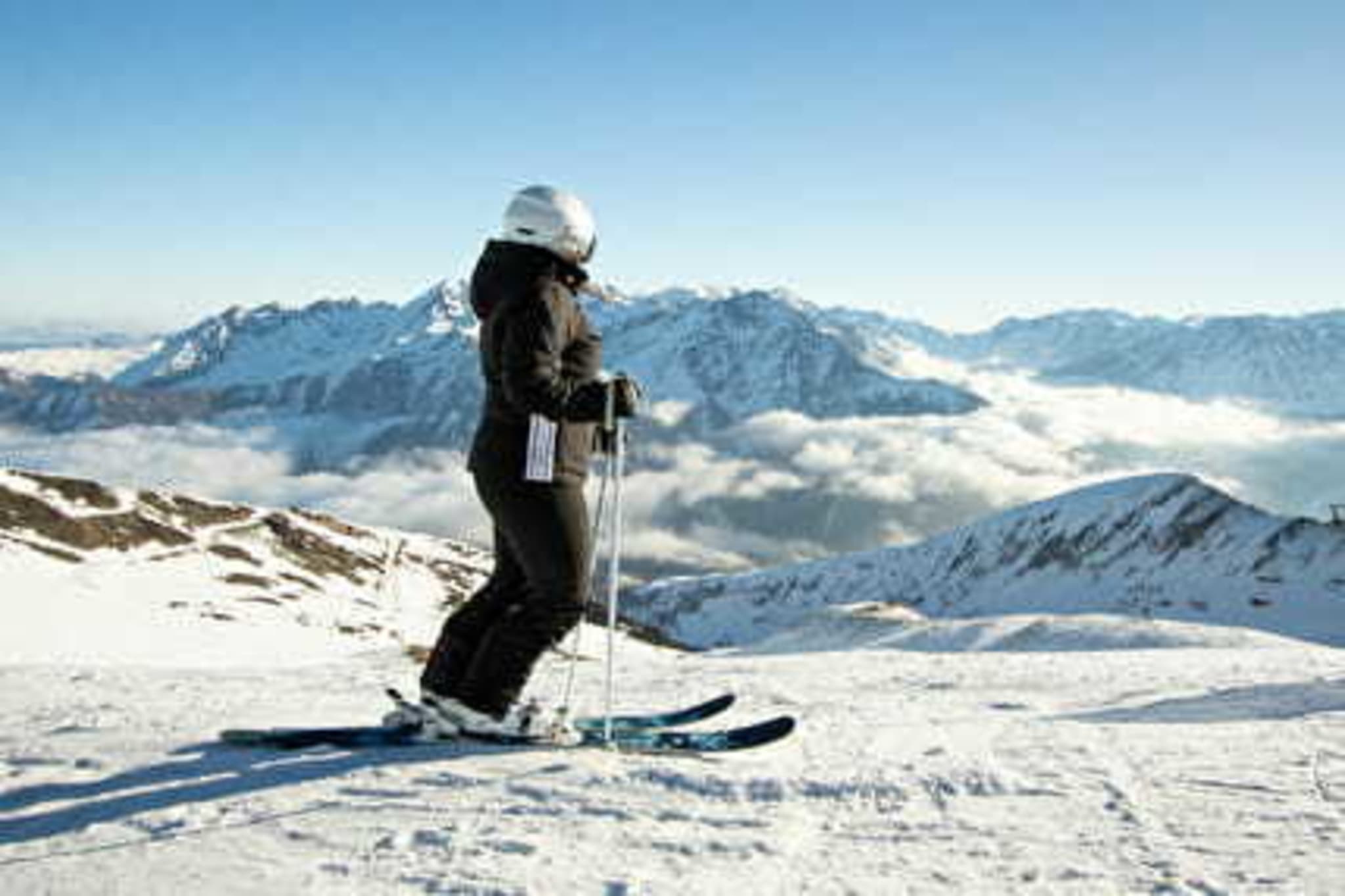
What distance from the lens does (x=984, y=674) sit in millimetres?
13117

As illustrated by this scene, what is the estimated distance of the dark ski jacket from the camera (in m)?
6.49

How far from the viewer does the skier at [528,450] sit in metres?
6.58

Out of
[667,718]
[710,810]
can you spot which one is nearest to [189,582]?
[667,718]

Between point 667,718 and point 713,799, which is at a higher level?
point 713,799

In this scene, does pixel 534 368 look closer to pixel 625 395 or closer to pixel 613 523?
pixel 625 395

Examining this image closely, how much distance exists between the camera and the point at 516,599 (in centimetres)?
707

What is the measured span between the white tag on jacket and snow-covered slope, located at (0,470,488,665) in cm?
5952

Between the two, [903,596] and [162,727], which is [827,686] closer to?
[162,727]

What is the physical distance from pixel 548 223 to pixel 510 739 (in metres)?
3.24

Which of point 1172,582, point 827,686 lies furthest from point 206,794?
point 1172,582

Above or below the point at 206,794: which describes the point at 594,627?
below

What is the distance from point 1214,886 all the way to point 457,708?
4.34m

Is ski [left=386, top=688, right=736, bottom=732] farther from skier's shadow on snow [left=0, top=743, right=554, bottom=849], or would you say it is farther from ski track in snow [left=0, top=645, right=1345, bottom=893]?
skier's shadow on snow [left=0, top=743, right=554, bottom=849]

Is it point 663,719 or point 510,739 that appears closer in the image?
point 510,739
